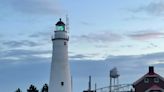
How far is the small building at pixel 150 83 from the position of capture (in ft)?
237

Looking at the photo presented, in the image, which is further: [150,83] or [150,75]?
[150,83]

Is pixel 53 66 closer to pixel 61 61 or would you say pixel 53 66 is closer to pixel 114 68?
pixel 61 61

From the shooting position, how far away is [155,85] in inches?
2849

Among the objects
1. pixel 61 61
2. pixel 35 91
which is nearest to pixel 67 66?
pixel 61 61

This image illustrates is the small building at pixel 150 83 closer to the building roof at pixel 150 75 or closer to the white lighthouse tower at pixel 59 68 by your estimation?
the building roof at pixel 150 75

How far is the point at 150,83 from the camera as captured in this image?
72.4 meters

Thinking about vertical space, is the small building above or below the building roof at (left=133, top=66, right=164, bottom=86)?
below

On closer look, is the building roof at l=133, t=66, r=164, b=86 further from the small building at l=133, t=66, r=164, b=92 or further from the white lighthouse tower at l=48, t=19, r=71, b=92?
the white lighthouse tower at l=48, t=19, r=71, b=92

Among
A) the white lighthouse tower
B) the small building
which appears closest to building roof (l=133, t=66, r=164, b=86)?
the small building

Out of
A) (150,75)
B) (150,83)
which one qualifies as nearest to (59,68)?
(150,75)

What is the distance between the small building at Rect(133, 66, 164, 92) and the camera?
72.1 meters

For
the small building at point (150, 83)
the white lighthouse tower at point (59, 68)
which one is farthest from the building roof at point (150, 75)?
the white lighthouse tower at point (59, 68)

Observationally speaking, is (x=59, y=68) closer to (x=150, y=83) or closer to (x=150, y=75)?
→ (x=150, y=75)

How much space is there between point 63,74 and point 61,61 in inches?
67.6
